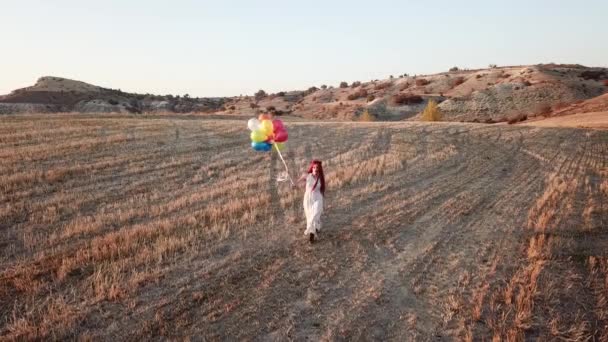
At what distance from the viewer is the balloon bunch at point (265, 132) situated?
9.25 metres

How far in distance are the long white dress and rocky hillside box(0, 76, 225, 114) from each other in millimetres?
55032

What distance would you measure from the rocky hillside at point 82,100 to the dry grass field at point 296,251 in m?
49.1

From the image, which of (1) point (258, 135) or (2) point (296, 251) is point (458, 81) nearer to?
(1) point (258, 135)

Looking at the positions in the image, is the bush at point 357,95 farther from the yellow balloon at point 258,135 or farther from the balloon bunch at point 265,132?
the yellow balloon at point 258,135

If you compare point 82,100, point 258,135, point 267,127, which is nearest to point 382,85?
point 82,100

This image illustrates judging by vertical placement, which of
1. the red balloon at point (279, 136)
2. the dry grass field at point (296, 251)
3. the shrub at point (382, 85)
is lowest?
the dry grass field at point (296, 251)

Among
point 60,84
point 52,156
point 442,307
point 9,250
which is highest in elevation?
point 60,84

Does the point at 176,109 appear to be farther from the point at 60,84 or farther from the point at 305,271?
the point at 305,271

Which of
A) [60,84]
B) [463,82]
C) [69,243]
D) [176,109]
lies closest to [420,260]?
[69,243]

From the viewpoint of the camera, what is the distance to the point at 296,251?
9000 mm

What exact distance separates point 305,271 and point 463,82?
70133 millimetres

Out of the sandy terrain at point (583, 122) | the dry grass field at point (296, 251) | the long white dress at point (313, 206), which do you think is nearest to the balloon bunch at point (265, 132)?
the long white dress at point (313, 206)

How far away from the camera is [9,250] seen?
900 cm

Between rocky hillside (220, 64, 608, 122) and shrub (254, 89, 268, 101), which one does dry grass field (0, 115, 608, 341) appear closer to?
rocky hillside (220, 64, 608, 122)
